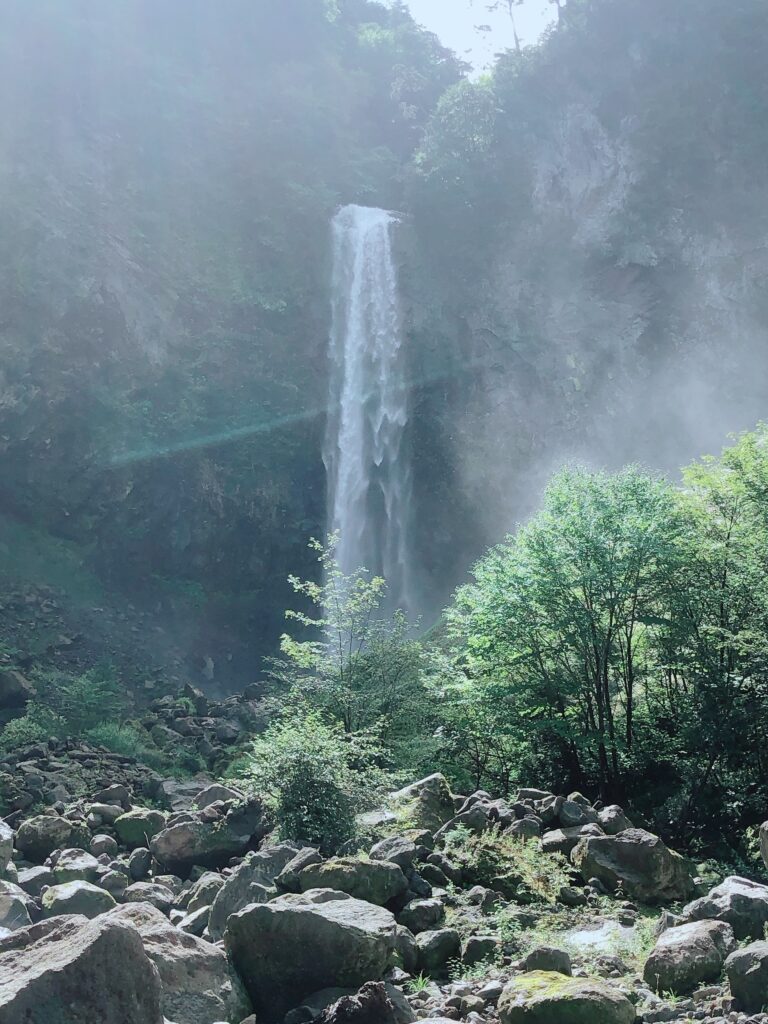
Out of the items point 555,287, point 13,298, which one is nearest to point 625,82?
point 555,287

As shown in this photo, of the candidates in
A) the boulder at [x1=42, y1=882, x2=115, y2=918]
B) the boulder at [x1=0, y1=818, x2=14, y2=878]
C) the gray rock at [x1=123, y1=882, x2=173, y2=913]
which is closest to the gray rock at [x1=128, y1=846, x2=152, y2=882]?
the gray rock at [x1=123, y1=882, x2=173, y2=913]

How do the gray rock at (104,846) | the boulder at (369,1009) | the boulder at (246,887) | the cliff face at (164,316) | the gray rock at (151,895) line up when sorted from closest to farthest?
1. the boulder at (369,1009)
2. the boulder at (246,887)
3. the gray rock at (151,895)
4. the gray rock at (104,846)
5. the cliff face at (164,316)

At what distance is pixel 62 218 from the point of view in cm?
3222

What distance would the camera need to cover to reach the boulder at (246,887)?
7266 millimetres

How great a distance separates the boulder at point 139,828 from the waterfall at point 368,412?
20.4 m

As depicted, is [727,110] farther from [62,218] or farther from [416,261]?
[62,218]

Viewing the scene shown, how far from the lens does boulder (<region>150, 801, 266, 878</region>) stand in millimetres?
10055

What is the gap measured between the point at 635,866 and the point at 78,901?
5.11 meters

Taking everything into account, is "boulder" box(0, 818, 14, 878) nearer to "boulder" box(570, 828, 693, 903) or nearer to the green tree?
"boulder" box(570, 828, 693, 903)

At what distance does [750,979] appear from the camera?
4949 millimetres

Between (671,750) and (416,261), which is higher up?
(416,261)

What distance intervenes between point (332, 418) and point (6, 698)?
18207 mm

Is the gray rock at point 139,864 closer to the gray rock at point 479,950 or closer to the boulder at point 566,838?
the boulder at point 566,838

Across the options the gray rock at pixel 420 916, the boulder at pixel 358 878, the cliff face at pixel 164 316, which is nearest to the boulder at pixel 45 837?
the boulder at pixel 358 878
